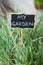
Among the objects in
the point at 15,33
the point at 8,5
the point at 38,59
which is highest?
the point at 8,5

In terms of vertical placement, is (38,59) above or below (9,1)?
below

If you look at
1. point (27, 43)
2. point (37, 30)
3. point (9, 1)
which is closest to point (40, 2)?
point (9, 1)

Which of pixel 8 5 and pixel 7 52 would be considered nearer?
pixel 7 52

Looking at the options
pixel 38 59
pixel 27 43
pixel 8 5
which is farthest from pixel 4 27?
pixel 8 5

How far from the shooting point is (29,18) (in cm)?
104

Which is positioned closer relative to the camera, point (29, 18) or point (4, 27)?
point (29, 18)

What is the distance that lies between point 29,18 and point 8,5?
68 centimetres

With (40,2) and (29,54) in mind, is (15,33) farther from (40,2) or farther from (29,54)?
(40,2)

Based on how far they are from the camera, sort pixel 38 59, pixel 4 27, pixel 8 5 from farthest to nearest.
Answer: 1. pixel 8 5
2. pixel 4 27
3. pixel 38 59

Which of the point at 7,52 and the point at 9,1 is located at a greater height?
the point at 9,1

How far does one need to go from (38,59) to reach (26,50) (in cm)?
8

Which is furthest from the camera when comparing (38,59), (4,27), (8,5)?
(8,5)

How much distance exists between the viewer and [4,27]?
1.15m

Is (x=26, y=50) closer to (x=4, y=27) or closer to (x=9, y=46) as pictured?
(x=9, y=46)
